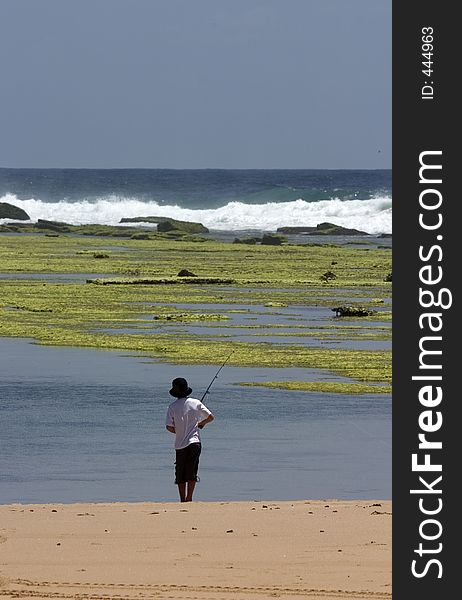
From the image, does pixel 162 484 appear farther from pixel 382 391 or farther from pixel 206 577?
pixel 382 391

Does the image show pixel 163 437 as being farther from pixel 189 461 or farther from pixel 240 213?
pixel 240 213

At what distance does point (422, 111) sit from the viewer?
8.05m

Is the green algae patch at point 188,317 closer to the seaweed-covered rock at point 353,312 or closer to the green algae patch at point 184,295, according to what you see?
the green algae patch at point 184,295

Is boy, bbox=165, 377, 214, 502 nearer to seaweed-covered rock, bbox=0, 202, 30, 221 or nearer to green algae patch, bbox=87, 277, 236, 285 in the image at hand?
green algae patch, bbox=87, 277, 236, 285

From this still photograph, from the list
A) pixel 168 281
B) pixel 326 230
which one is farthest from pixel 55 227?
pixel 168 281

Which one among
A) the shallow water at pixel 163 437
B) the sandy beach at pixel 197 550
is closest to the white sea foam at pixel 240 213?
the shallow water at pixel 163 437

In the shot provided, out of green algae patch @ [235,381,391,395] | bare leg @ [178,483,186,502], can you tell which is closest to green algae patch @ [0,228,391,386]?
green algae patch @ [235,381,391,395]

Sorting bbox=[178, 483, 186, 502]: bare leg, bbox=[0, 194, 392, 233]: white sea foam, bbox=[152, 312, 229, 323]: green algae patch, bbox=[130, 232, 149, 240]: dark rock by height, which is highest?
bbox=[0, 194, 392, 233]: white sea foam

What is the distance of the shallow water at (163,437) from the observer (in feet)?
50.5

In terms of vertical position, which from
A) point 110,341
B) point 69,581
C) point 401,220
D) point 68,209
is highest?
point 68,209

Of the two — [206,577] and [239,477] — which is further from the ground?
[239,477]

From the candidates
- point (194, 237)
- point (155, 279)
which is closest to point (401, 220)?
point (155, 279)

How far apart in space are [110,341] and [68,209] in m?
96.8

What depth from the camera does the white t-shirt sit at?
14.3 m
